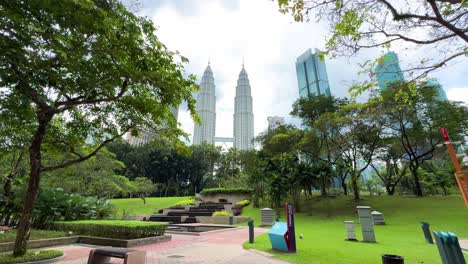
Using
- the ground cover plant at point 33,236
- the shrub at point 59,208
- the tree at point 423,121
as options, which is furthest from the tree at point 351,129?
the ground cover plant at point 33,236

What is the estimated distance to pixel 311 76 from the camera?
3052cm

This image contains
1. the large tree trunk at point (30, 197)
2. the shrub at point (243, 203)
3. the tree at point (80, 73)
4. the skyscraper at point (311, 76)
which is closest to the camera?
the tree at point (80, 73)

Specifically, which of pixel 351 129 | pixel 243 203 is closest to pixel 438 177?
pixel 351 129

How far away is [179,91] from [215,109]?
67078mm

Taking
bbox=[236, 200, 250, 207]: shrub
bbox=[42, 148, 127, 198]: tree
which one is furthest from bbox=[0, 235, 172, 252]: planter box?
bbox=[236, 200, 250, 207]: shrub

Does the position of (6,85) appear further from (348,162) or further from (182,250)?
(348,162)

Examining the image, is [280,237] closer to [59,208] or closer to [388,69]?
[388,69]

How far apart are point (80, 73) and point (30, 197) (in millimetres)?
3354

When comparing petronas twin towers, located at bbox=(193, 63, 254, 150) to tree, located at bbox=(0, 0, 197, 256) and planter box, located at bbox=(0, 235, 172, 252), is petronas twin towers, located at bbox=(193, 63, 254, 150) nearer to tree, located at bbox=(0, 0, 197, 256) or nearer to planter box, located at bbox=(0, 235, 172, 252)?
planter box, located at bbox=(0, 235, 172, 252)

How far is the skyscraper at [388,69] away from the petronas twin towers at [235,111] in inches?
2358

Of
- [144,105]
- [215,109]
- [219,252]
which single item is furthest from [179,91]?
[215,109]

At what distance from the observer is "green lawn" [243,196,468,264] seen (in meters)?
6.72

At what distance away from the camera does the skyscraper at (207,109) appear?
6650cm

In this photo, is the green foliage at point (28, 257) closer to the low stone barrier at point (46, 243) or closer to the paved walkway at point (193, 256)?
the paved walkway at point (193, 256)
